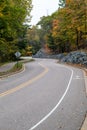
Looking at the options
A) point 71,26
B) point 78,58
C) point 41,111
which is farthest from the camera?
point 71,26

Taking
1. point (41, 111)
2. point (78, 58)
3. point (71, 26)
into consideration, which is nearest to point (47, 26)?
point (71, 26)

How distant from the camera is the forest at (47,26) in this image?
147 feet

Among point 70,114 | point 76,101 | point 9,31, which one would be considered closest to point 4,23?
point 9,31

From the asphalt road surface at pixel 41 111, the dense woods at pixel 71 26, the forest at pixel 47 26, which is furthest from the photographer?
the dense woods at pixel 71 26

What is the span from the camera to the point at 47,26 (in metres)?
124

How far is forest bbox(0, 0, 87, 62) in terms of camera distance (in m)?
44.9

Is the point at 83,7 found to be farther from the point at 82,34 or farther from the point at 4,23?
the point at 4,23

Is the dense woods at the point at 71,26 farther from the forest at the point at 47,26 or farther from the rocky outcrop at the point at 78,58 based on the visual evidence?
the rocky outcrop at the point at 78,58

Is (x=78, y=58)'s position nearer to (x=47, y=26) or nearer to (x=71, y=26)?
(x=71, y=26)

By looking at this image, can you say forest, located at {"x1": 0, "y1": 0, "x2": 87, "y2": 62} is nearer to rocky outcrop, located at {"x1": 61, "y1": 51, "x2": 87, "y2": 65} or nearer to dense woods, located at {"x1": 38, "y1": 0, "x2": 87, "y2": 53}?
dense woods, located at {"x1": 38, "y1": 0, "x2": 87, "y2": 53}

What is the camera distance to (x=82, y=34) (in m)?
71.8

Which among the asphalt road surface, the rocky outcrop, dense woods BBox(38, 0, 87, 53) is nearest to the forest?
dense woods BBox(38, 0, 87, 53)

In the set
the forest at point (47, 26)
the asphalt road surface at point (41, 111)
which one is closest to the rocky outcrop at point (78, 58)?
the forest at point (47, 26)

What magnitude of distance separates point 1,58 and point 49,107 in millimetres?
58950
